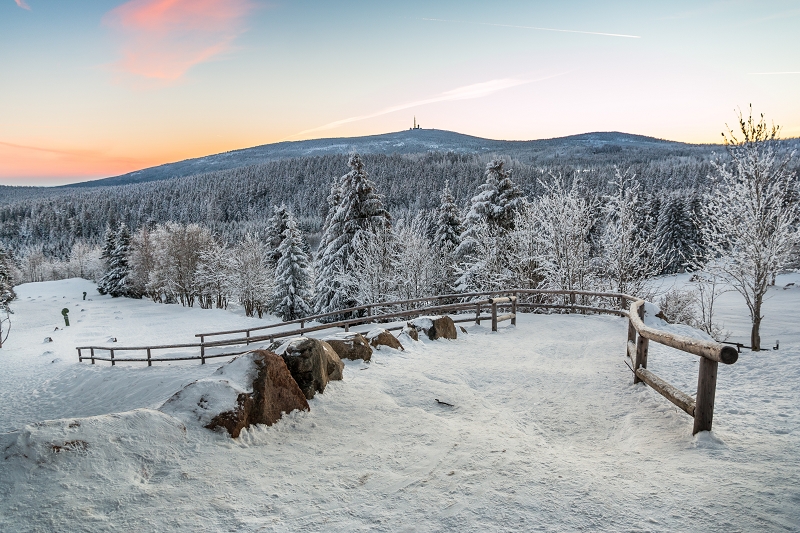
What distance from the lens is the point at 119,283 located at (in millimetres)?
56844

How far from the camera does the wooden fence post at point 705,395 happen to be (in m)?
4.21

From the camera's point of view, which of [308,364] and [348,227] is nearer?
[308,364]

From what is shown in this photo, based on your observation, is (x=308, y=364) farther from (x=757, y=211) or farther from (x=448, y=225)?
(x=448, y=225)

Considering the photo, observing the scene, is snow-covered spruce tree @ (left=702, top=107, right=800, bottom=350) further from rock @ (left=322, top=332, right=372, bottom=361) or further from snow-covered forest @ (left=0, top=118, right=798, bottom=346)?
rock @ (left=322, top=332, right=372, bottom=361)

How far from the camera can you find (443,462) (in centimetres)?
414

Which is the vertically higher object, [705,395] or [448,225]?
[448,225]

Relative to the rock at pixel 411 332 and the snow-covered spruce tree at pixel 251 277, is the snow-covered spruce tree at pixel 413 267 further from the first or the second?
the snow-covered spruce tree at pixel 251 277

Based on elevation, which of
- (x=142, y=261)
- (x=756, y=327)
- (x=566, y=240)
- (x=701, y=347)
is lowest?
(x=142, y=261)

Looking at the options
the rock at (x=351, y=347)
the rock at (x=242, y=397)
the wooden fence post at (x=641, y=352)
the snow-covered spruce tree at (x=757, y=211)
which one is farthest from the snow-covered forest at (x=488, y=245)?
the rock at (x=242, y=397)

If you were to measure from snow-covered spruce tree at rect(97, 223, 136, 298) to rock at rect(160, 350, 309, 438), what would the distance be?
204 feet

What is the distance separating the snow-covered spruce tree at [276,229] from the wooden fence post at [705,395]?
1309 inches

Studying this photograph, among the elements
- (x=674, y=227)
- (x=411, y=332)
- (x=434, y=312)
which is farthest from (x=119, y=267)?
(x=674, y=227)

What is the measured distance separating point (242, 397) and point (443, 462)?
7.85 feet

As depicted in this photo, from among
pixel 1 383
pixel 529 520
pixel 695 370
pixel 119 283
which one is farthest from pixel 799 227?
pixel 119 283
